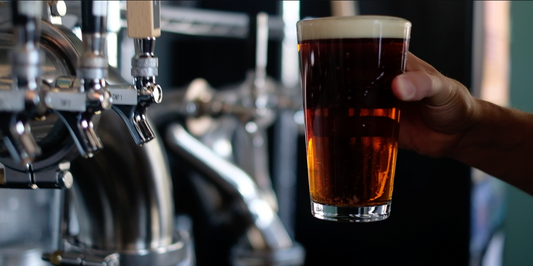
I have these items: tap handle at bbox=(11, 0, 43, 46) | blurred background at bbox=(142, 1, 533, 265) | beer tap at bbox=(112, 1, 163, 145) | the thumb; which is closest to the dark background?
blurred background at bbox=(142, 1, 533, 265)

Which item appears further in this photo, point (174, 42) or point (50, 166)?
point (174, 42)

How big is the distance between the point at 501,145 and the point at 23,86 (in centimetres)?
62

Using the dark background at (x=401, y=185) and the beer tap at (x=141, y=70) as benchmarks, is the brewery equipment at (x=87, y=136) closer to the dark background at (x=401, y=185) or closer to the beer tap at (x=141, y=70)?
the beer tap at (x=141, y=70)

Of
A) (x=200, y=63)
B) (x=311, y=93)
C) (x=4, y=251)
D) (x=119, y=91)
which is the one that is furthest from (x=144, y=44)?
(x=200, y=63)

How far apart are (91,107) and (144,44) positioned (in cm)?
10

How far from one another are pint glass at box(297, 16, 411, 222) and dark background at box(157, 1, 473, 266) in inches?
28.9

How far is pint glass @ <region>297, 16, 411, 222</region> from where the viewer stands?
1.88ft

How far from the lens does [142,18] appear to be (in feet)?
1.68

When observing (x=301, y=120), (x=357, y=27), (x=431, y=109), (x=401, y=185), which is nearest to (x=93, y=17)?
(x=357, y=27)

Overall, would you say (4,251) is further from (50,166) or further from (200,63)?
(200,63)

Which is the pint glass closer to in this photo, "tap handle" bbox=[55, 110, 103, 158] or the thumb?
the thumb

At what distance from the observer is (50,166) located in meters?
0.54

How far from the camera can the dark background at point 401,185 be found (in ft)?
4.74

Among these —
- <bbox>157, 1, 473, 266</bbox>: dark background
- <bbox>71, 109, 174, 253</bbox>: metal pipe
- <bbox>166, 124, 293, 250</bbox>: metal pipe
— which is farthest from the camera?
<bbox>157, 1, 473, 266</bbox>: dark background
